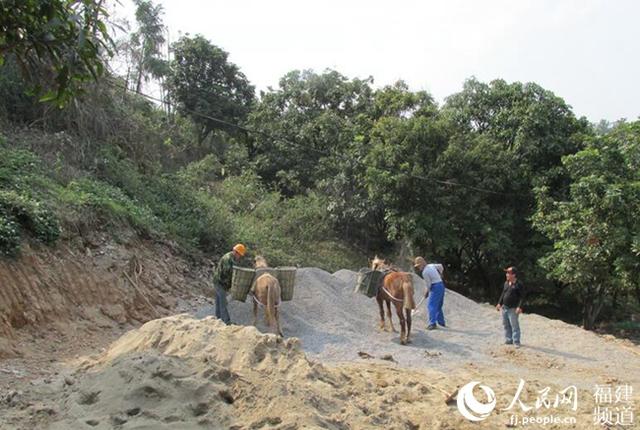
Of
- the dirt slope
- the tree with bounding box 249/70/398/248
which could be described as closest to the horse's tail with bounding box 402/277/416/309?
the dirt slope

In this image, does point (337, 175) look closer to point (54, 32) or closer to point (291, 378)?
Answer: point (291, 378)

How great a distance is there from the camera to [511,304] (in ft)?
40.5

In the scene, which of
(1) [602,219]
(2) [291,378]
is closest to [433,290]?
(1) [602,219]

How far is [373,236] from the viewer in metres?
27.1

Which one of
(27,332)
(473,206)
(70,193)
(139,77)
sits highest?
(139,77)

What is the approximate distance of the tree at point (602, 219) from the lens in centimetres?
1714

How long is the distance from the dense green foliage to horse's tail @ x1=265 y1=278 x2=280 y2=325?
4.38 metres

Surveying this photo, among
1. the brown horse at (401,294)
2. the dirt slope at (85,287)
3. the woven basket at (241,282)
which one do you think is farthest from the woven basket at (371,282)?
the dirt slope at (85,287)

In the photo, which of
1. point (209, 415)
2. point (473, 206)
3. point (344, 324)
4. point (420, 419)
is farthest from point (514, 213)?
point (209, 415)

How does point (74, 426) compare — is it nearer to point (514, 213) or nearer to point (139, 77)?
point (514, 213)

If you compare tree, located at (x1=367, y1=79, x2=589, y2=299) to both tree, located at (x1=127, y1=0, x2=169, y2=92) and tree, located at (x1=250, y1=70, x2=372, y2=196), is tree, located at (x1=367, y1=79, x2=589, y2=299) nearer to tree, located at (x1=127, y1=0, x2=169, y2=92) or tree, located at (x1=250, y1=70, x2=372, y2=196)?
tree, located at (x1=250, y1=70, x2=372, y2=196)

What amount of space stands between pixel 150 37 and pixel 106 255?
21.9m

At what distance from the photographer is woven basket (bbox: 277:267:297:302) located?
1304cm

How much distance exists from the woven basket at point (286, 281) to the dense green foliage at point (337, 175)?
172 inches
